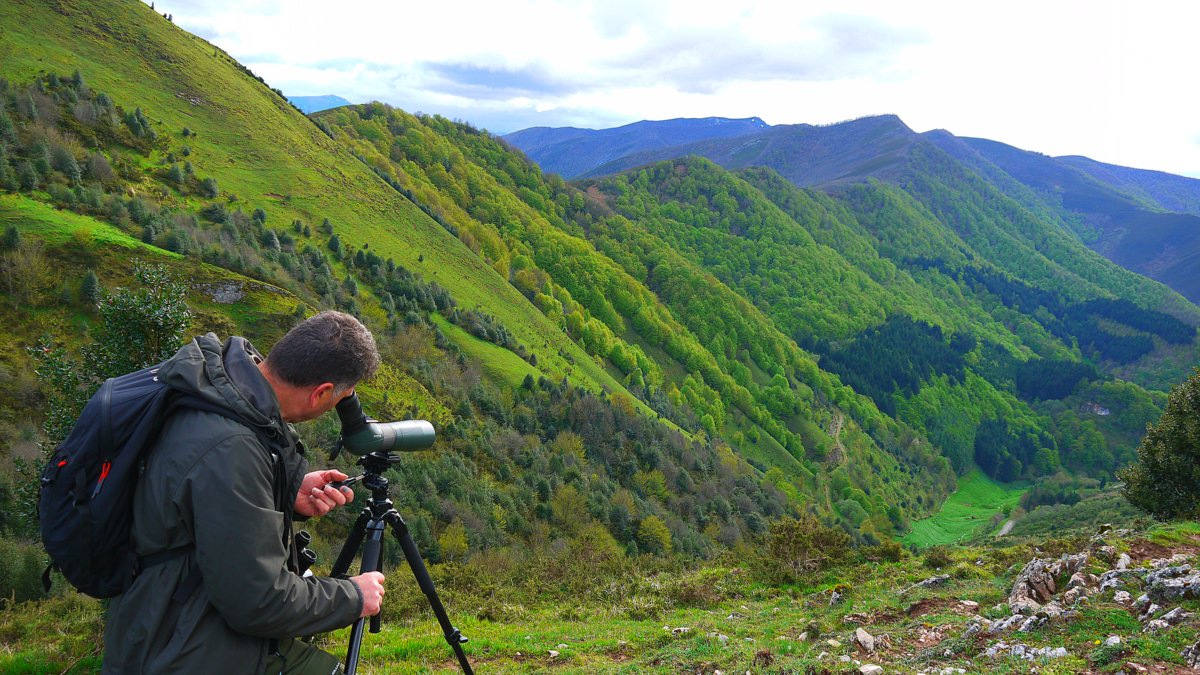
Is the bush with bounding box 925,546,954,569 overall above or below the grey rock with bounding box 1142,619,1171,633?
below

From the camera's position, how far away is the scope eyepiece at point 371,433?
395 cm

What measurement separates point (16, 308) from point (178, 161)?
117 ft

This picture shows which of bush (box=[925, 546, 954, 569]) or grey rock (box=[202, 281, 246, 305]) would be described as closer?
bush (box=[925, 546, 954, 569])

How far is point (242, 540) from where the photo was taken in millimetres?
2764

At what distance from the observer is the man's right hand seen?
3459 millimetres

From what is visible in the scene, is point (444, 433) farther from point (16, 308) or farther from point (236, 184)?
point (236, 184)

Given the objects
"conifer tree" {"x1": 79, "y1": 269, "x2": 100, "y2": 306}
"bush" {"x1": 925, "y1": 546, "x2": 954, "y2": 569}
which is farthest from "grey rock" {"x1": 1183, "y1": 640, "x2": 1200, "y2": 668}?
"conifer tree" {"x1": 79, "y1": 269, "x2": 100, "y2": 306}

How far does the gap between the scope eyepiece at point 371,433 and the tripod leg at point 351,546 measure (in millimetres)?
629

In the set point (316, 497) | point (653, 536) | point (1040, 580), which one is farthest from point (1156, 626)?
point (653, 536)

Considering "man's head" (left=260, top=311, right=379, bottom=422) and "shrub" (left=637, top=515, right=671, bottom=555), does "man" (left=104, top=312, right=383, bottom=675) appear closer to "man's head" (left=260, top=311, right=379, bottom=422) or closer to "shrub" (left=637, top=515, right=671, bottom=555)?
"man's head" (left=260, top=311, right=379, bottom=422)

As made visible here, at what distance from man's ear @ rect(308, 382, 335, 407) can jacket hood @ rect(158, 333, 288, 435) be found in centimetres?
18

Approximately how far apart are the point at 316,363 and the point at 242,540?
97 centimetres

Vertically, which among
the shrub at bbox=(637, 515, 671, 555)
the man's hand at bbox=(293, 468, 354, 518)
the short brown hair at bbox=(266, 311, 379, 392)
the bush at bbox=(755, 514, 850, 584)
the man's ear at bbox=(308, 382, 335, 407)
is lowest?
the shrub at bbox=(637, 515, 671, 555)

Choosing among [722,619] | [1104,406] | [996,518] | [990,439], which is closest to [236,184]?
[722,619]
